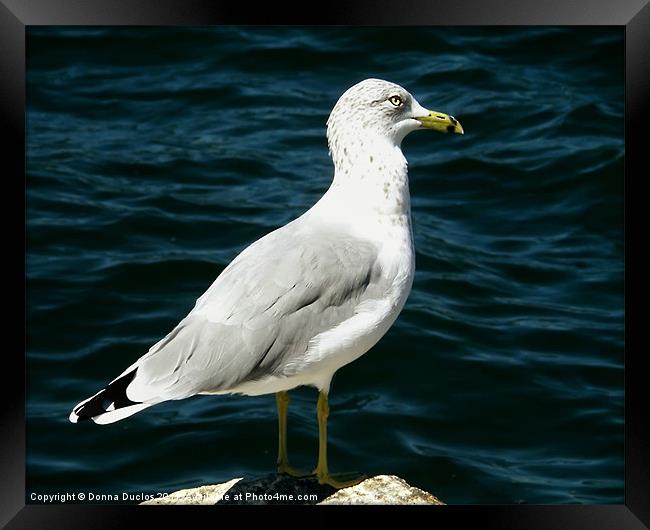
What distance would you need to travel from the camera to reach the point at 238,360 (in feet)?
15.7

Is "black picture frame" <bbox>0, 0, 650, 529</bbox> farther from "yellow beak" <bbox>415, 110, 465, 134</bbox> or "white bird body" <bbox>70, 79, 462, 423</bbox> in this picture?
"yellow beak" <bbox>415, 110, 465, 134</bbox>

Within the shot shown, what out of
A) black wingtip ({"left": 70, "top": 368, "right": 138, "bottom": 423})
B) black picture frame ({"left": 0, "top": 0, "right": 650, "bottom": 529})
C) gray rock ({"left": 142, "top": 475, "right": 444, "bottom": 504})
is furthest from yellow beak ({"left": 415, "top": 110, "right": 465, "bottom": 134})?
black wingtip ({"left": 70, "top": 368, "right": 138, "bottom": 423})

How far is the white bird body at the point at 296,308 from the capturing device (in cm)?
478

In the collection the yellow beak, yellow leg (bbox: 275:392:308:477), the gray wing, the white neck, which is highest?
the yellow beak

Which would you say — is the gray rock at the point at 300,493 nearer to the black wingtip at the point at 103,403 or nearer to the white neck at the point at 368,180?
the black wingtip at the point at 103,403

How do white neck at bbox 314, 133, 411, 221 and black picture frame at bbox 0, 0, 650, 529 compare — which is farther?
white neck at bbox 314, 133, 411, 221

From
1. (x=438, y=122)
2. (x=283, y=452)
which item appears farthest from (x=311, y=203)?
(x=283, y=452)

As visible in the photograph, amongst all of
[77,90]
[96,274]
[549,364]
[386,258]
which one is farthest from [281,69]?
[386,258]

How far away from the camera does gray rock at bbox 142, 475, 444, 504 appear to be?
5.04 m

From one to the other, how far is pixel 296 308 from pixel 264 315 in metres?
0.13

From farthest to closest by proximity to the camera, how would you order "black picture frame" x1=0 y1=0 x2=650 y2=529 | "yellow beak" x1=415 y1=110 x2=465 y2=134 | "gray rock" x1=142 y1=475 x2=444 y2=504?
"yellow beak" x1=415 y1=110 x2=465 y2=134 → "gray rock" x1=142 y1=475 x2=444 y2=504 → "black picture frame" x1=0 y1=0 x2=650 y2=529

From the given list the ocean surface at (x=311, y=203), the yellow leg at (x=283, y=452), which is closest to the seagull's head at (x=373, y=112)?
the yellow leg at (x=283, y=452)

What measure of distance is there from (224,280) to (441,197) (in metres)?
5.51

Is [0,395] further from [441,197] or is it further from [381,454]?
[441,197]
